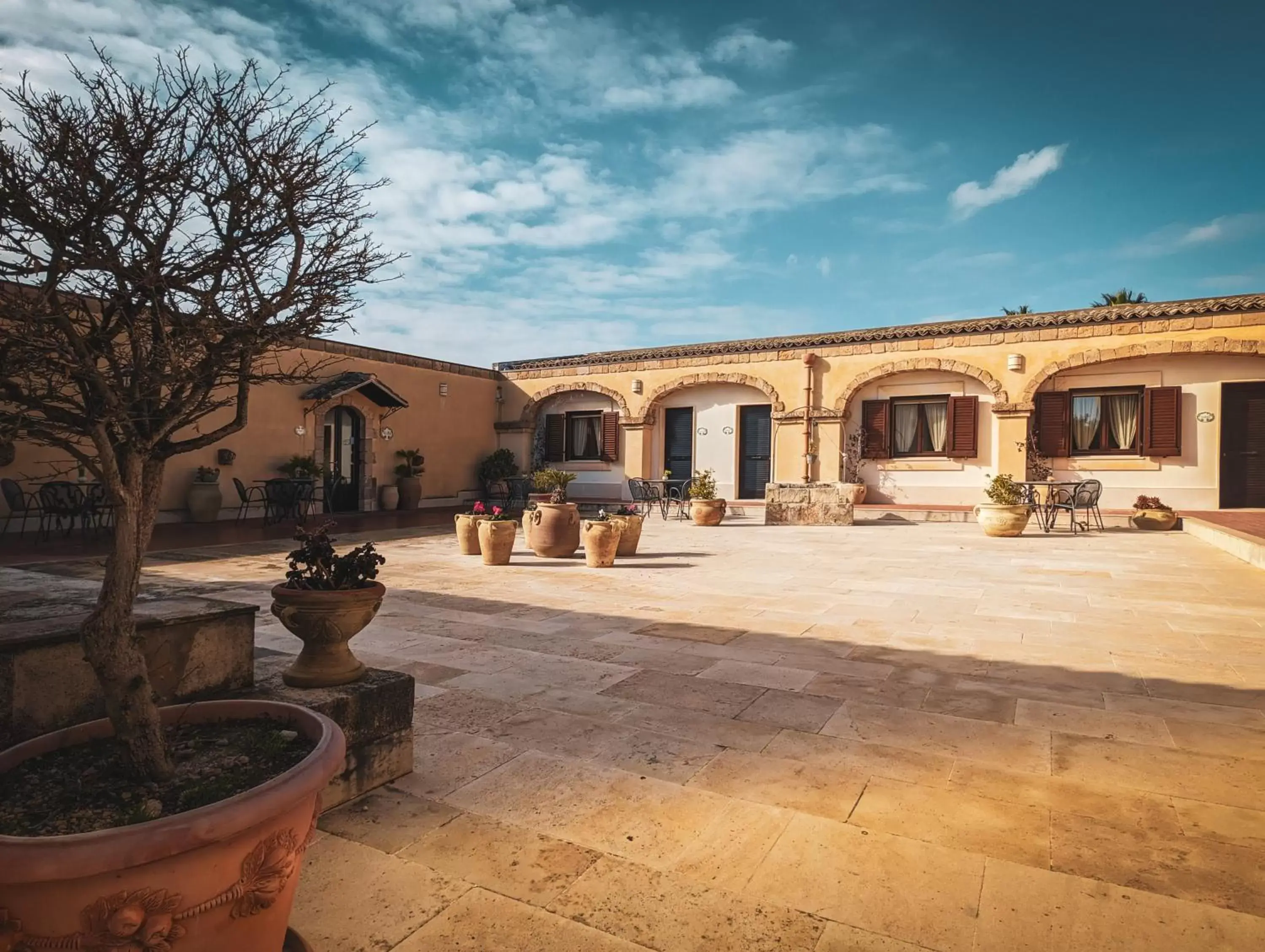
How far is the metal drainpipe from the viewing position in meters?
15.5

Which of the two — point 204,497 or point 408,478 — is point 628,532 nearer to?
point 204,497

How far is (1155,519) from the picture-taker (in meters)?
12.0

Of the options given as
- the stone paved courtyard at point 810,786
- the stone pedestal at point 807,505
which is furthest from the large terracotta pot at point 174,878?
the stone pedestal at point 807,505

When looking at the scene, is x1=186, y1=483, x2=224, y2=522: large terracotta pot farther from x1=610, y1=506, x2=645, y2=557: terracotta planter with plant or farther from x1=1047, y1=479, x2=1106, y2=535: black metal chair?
x1=1047, y1=479, x2=1106, y2=535: black metal chair

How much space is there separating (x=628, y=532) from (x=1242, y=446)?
11499 mm

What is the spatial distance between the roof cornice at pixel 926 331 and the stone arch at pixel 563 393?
54cm

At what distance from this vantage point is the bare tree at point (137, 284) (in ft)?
4.76

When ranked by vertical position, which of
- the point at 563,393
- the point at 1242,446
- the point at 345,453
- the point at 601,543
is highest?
the point at 563,393

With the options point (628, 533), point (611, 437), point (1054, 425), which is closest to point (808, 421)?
point (1054, 425)

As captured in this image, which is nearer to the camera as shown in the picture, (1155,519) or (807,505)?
(1155,519)

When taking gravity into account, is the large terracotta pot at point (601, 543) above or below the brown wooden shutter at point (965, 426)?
below

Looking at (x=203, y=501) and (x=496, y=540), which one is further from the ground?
(x=203, y=501)

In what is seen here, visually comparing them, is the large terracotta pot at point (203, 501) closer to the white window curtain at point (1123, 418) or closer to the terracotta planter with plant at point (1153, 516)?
the terracotta planter with plant at point (1153, 516)

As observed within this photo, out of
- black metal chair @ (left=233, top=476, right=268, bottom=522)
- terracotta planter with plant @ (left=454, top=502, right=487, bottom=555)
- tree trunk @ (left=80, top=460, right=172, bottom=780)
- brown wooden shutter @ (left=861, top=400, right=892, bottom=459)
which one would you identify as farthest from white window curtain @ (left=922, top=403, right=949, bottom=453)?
tree trunk @ (left=80, top=460, right=172, bottom=780)
